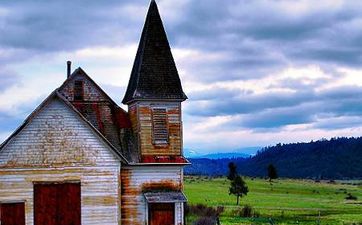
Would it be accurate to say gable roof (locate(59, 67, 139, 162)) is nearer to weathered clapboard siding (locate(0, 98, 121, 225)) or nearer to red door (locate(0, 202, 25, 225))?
weathered clapboard siding (locate(0, 98, 121, 225))

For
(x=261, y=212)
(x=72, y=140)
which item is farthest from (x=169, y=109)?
(x=261, y=212)

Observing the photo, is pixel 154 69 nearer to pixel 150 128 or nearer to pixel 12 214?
pixel 150 128

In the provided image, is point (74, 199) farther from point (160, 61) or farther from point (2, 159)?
point (160, 61)

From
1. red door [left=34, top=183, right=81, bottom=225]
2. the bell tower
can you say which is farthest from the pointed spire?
red door [left=34, top=183, right=81, bottom=225]

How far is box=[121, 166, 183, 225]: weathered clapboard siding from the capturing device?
31.9 meters

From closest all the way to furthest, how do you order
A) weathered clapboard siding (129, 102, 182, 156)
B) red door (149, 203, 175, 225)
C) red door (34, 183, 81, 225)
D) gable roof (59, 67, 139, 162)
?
red door (34, 183, 81, 225) < red door (149, 203, 175, 225) < weathered clapboard siding (129, 102, 182, 156) < gable roof (59, 67, 139, 162)

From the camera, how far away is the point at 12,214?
2927 cm

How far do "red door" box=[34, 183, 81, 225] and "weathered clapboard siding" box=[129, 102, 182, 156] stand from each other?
4220 mm

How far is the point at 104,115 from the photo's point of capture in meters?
34.0

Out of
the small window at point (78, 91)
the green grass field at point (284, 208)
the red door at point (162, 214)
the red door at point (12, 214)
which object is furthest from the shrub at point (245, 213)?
the red door at point (12, 214)

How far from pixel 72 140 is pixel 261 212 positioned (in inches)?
1431

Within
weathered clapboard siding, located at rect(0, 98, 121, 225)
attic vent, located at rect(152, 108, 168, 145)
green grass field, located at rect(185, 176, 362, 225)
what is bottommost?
green grass field, located at rect(185, 176, 362, 225)

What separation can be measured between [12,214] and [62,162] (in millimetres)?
3115

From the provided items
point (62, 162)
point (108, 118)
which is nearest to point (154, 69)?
point (108, 118)
